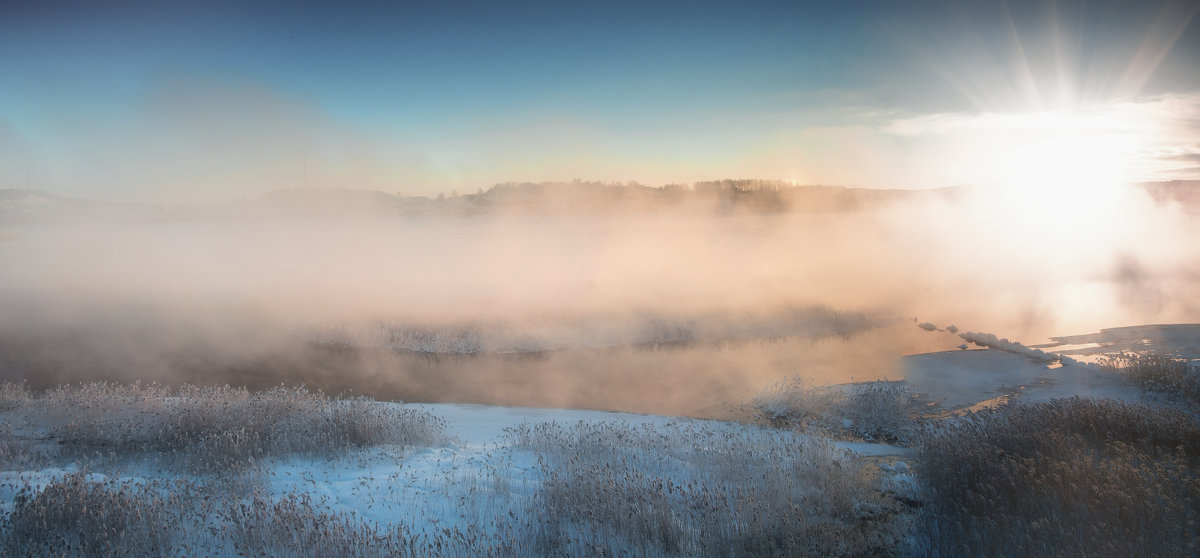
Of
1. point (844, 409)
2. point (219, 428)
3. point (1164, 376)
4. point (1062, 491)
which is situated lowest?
point (844, 409)

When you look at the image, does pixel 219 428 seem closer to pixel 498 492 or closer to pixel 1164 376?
pixel 498 492

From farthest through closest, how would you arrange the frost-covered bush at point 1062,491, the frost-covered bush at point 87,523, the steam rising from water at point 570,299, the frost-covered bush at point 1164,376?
the steam rising from water at point 570,299, the frost-covered bush at point 1164,376, the frost-covered bush at point 87,523, the frost-covered bush at point 1062,491

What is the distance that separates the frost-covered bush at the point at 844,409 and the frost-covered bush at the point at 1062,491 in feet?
11.3

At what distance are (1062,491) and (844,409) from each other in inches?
272

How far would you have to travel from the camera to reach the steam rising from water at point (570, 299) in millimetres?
15875

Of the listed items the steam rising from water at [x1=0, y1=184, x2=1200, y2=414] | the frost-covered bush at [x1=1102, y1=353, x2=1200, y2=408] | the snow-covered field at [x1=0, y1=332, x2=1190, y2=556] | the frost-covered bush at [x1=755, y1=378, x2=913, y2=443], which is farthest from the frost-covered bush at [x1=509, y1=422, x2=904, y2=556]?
the frost-covered bush at [x1=1102, y1=353, x2=1200, y2=408]

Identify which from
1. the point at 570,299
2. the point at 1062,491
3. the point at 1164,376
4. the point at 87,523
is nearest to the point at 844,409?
the point at 1164,376

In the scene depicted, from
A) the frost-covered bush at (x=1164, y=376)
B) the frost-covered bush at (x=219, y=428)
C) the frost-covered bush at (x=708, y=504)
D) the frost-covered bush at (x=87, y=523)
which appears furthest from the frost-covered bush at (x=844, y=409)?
the frost-covered bush at (x=87, y=523)

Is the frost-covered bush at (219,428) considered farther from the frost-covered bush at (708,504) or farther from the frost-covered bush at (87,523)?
the frost-covered bush at (708,504)

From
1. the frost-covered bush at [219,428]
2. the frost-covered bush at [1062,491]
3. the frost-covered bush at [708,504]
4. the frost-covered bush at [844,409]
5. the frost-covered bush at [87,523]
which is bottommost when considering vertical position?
the frost-covered bush at [844,409]

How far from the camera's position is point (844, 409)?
11219 millimetres

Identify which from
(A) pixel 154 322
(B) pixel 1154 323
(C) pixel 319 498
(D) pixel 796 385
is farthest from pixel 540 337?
(B) pixel 1154 323

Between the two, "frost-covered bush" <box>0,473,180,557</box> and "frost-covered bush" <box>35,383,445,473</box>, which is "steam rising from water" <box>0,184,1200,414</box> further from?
"frost-covered bush" <box>0,473,180,557</box>

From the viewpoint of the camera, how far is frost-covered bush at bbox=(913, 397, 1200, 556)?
151 inches
